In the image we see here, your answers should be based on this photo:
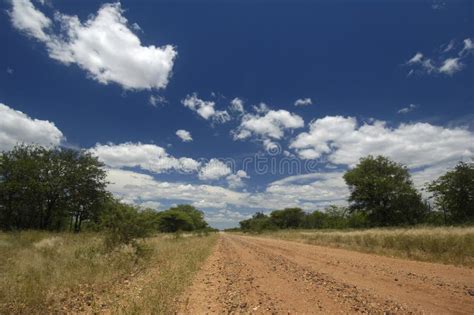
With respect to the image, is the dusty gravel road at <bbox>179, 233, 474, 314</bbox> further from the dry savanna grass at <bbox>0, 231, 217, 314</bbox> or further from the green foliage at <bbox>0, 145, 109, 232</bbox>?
the green foliage at <bbox>0, 145, 109, 232</bbox>

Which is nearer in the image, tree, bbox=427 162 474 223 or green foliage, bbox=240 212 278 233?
tree, bbox=427 162 474 223

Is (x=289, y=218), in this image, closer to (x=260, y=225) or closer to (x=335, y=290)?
(x=260, y=225)

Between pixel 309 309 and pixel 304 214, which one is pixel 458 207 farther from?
pixel 304 214

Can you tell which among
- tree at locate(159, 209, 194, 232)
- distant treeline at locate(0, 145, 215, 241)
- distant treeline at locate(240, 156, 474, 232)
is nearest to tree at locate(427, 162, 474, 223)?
distant treeline at locate(240, 156, 474, 232)

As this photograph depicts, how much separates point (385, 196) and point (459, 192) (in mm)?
10338

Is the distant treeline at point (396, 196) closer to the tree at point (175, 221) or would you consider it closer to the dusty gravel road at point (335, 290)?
the dusty gravel road at point (335, 290)

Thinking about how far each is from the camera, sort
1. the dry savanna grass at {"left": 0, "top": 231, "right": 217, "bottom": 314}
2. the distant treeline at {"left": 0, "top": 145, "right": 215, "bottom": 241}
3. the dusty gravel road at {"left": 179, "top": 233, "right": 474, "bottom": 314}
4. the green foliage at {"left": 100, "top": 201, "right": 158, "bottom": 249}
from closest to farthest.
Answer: the dusty gravel road at {"left": 179, "top": 233, "right": 474, "bottom": 314} < the dry savanna grass at {"left": 0, "top": 231, "right": 217, "bottom": 314} < the green foliage at {"left": 100, "top": 201, "right": 158, "bottom": 249} < the distant treeline at {"left": 0, "top": 145, "right": 215, "bottom": 241}

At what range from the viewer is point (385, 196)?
4909 centimetres

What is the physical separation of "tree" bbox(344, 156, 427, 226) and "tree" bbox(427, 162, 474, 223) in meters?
5.96

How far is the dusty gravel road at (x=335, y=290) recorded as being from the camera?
20.3 ft

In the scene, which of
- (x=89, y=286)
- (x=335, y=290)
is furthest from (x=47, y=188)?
(x=335, y=290)

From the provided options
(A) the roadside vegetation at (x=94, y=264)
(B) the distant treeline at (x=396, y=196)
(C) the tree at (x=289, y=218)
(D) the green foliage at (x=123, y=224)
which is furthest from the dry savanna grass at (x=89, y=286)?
(C) the tree at (x=289, y=218)

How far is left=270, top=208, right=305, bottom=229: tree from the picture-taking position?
12720 cm

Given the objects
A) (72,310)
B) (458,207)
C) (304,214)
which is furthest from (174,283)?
(304,214)
